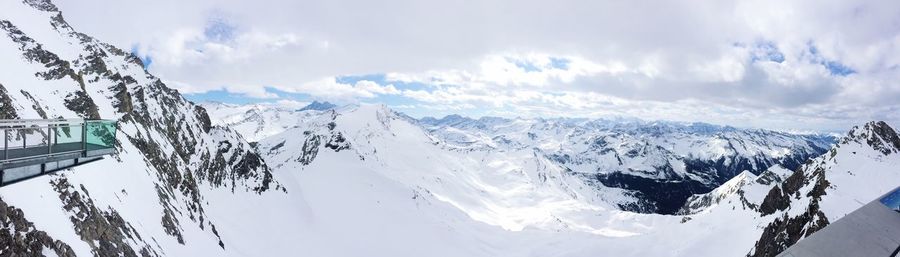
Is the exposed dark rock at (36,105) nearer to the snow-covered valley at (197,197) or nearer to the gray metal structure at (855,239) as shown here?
the snow-covered valley at (197,197)

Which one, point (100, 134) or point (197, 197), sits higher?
point (100, 134)

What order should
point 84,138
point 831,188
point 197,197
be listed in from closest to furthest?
point 84,138 < point 831,188 < point 197,197

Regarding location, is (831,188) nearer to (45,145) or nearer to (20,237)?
(45,145)

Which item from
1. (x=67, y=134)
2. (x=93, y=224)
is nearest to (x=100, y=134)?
(x=67, y=134)

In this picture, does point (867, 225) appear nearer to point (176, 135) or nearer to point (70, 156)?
point (70, 156)

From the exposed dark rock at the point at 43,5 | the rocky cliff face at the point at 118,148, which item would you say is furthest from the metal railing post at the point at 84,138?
the exposed dark rock at the point at 43,5

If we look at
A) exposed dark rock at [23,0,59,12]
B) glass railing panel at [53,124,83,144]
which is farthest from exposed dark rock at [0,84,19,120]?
exposed dark rock at [23,0,59,12]

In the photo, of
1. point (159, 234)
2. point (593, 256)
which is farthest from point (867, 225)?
point (593, 256)
